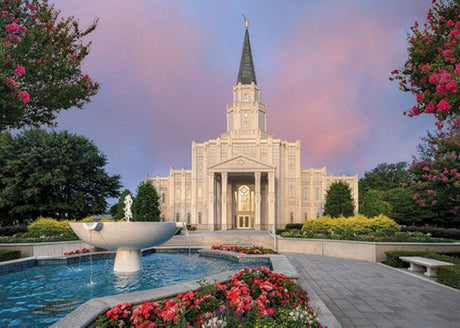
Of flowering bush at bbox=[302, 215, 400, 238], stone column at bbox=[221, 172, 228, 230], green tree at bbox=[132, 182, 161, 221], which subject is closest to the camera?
flowering bush at bbox=[302, 215, 400, 238]

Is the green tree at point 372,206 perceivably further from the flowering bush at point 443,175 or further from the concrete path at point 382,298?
the concrete path at point 382,298

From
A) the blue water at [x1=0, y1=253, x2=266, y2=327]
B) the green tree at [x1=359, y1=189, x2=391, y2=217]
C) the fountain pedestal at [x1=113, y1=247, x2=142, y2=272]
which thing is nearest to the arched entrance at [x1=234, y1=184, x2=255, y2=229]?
the green tree at [x1=359, y1=189, x2=391, y2=217]

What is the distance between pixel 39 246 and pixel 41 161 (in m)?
17.9

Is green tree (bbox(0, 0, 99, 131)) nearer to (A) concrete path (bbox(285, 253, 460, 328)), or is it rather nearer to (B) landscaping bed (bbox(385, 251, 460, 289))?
(A) concrete path (bbox(285, 253, 460, 328))

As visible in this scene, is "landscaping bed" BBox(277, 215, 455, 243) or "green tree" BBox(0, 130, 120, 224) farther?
"green tree" BBox(0, 130, 120, 224)

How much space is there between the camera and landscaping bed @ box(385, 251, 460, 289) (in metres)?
8.90

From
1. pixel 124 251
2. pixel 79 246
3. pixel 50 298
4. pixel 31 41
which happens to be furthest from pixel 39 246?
pixel 31 41

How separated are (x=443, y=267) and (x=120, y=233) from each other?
10198mm

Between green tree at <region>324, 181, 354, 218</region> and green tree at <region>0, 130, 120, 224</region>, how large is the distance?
26.5 m

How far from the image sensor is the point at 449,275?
9.08 m

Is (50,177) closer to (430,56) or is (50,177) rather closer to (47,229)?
(47,229)

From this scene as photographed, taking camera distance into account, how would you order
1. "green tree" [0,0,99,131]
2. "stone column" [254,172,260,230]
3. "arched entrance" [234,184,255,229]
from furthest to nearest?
1. "arched entrance" [234,184,255,229]
2. "stone column" [254,172,260,230]
3. "green tree" [0,0,99,131]

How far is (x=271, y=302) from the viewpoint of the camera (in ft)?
18.2

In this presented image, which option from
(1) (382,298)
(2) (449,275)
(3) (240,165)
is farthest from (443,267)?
(3) (240,165)
